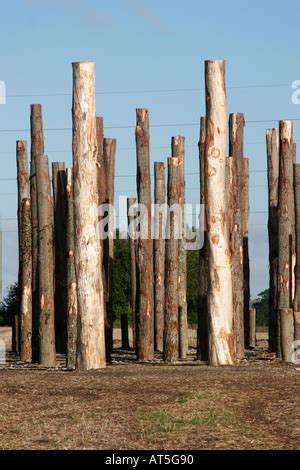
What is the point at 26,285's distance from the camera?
20703 millimetres

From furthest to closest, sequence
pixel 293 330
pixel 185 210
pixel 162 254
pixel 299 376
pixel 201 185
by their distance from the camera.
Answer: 1. pixel 162 254
2. pixel 185 210
3. pixel 201 185
4. pixel 293 330
5. pixel 299 376

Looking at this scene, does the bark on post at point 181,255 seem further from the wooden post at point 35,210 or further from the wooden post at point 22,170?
the wooden post at point 22,170

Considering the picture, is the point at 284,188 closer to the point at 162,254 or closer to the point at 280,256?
the point at 280,256

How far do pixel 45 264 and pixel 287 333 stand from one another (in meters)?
3.58

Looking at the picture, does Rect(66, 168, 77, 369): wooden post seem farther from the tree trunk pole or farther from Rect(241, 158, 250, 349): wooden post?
the tree trunk pole

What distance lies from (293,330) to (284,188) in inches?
128

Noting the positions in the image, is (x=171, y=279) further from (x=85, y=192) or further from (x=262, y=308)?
(x=262, y=308)

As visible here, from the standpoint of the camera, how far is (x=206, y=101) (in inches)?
649

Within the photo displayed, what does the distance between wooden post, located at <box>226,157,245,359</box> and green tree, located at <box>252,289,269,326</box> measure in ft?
115

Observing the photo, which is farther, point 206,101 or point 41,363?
point 41,363
